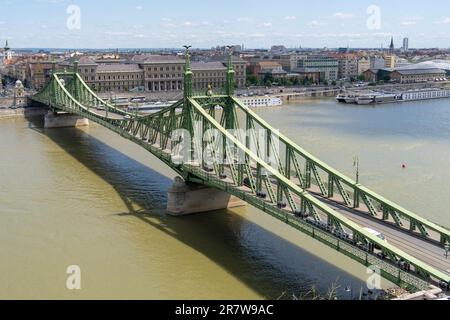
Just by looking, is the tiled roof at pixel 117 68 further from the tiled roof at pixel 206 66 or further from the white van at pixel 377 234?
the white van at pixel 377 234

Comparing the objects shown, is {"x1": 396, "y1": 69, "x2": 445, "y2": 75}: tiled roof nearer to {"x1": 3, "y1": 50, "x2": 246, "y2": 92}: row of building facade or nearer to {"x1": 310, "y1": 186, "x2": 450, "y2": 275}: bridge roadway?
{"x1": 3, "y1": 50, "x2": 246, "y2": 92}: row of building facade

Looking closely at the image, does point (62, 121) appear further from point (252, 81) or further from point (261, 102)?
point (252, 81)

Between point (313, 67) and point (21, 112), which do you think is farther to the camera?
point (313, 67)

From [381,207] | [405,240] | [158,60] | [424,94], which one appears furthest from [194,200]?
[424,94]

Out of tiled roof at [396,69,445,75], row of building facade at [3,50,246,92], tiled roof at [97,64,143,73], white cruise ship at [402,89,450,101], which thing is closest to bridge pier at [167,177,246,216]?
row of building facade at [3,50,246,92]

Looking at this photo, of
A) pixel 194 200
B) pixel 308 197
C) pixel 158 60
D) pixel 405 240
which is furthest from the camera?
pixel 158 60

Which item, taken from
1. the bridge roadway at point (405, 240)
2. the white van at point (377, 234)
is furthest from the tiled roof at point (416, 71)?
the white van at point (377, 234)
